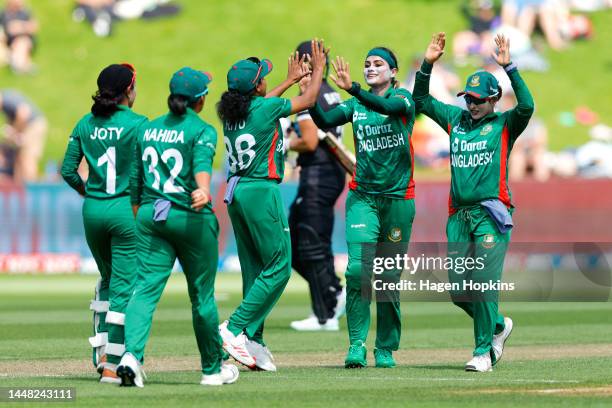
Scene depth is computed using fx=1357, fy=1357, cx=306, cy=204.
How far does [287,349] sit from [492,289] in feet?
9.24

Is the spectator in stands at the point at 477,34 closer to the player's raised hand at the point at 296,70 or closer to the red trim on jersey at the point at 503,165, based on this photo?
the red trim on jersey at the point at 503,165

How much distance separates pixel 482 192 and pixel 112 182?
9.89ft

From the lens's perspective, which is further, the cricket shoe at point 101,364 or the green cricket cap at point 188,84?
the cricket shoe at point 101,364

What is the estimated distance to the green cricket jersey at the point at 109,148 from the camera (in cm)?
1023

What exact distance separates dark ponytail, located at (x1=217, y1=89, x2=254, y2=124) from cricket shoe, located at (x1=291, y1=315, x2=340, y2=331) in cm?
512

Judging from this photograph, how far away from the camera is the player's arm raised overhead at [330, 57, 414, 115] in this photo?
1082 cm

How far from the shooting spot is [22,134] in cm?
3666

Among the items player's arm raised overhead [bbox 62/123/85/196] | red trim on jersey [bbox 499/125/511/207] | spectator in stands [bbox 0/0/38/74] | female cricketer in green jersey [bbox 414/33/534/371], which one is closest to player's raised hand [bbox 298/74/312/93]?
female cricketer in green jersey [bbox 414/33/534/371]

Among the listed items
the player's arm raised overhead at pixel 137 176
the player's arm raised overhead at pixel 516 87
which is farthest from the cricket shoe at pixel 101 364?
the player's arm raised overhead at pixel 516 87

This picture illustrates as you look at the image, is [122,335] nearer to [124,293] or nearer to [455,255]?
[124,293]

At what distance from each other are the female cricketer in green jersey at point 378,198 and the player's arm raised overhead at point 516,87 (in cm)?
87

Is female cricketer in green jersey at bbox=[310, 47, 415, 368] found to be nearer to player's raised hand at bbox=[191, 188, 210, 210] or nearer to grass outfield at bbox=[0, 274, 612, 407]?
grass outfield at bbox=[0, 274, 612, 407]

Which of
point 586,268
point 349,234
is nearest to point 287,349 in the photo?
point 349,234

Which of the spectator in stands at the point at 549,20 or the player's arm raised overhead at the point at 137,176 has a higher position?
the spectator in stands at the point at 549,20
